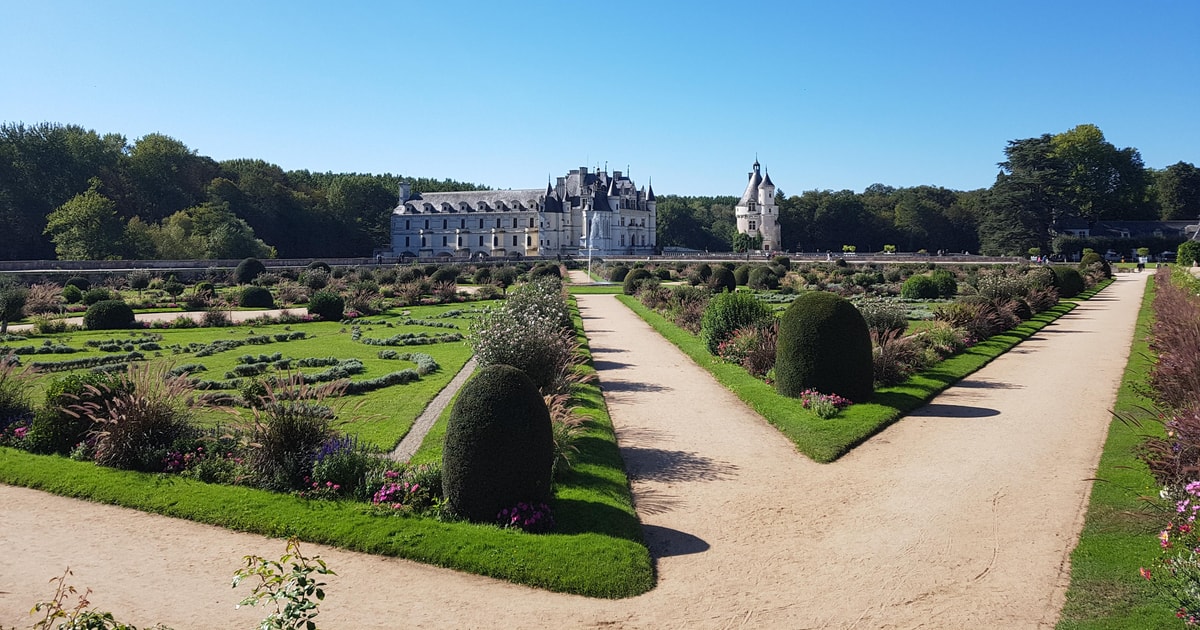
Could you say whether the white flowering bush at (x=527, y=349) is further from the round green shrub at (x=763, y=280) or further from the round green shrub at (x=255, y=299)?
the round green shrub at (x=763, y=280)

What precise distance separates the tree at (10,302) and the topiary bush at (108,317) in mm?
2021

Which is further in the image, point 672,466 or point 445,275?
point 445,275

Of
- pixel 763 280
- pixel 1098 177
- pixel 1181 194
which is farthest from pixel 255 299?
pixel 1181 194

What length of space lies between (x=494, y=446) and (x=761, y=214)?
90.8m

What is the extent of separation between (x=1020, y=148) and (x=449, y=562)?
78255 millimetres

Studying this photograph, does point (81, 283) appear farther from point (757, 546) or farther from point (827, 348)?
point (757, 546)

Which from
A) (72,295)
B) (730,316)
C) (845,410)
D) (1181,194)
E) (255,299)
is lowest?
(845,410)

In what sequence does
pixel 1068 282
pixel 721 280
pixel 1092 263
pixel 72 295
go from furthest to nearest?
1. pixel 1092 263
2. pixel 721 280
3. pixel 1068 282
4. pixel 72 295

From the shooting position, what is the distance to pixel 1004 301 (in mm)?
24969

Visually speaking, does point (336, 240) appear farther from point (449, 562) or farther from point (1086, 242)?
point (449, 562)

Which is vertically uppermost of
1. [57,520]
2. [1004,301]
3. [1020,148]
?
[1020,148]

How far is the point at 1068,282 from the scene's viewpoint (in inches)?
1419

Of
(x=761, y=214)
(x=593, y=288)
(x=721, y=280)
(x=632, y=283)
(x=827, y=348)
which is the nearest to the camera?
(x=827, y=348)

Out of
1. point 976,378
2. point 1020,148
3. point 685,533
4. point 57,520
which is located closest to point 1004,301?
point 976,378
